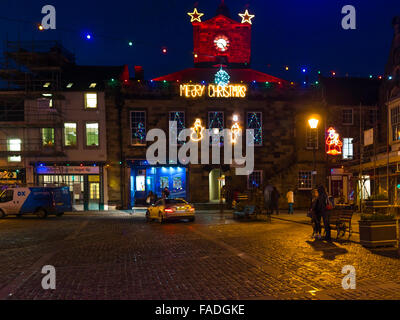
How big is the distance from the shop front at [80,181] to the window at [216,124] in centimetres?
914

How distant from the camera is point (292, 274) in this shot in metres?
8.19

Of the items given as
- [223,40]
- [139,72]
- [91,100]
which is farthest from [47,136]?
[223,40]

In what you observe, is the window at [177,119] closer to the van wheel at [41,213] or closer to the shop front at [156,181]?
the shop front at [156,181]

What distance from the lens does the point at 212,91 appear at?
3083cm

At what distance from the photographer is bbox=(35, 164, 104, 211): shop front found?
30.2 metres

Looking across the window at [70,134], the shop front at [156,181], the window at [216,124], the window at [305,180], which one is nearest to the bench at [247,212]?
the shop front at [156,181]

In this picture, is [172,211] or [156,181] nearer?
[172,211]

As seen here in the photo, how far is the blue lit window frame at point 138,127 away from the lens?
100ft

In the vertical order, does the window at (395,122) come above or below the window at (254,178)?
above

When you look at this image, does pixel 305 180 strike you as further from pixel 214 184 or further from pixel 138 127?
pixel 138 127

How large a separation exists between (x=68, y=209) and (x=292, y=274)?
20246 millimetres

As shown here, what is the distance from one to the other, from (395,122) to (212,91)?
13.6m

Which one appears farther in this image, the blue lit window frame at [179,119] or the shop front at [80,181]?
the blue lit window frame at [179,119]

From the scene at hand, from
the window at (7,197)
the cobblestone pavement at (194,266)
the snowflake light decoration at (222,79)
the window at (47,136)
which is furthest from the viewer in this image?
the snowflake light decoration at (222,79)
